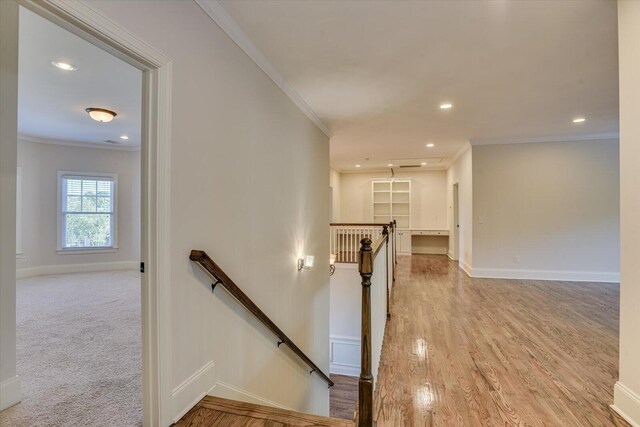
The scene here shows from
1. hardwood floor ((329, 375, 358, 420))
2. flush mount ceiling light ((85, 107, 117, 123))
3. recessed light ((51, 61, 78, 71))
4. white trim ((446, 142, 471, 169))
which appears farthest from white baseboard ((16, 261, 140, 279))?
white trim ((446, 142, 471, 169))

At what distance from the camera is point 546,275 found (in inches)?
223

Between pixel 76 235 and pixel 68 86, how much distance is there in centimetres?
394

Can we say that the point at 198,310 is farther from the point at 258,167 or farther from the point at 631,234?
the point at 631,234

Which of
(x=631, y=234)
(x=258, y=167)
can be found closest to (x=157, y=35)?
(x=258, y=167)

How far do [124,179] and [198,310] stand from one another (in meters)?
5.86

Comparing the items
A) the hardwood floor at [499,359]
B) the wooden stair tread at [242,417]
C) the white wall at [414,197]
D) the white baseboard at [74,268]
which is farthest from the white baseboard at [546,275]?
the white baseboard at [74,268]

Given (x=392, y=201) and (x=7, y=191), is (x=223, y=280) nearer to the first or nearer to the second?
(x=7, y=191)

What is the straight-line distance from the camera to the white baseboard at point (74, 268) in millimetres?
5516

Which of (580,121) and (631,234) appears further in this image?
(580,121)

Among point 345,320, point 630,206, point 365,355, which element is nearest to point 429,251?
point 345,320

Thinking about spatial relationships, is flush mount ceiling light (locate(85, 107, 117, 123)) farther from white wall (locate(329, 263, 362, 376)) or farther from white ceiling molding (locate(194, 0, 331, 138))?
white wall (locate(329, 263, 362, 376))

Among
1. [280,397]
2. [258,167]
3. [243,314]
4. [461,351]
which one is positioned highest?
[258,167]

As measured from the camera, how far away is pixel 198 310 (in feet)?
5.98

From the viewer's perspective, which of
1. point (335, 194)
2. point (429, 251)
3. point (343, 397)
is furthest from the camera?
point (335, 194)
